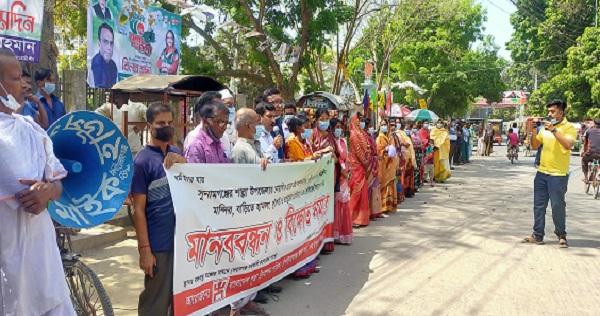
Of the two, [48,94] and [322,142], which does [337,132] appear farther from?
[48,94]

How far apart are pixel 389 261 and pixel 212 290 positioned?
10.0 ft

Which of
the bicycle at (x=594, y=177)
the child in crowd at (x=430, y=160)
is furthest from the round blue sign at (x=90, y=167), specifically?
the child in crowd at (x=430, y=160)

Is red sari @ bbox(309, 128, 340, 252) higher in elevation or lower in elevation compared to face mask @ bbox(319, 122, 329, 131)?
lower

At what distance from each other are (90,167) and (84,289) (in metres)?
0.90

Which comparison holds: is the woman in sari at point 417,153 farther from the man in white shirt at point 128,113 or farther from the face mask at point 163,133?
the face mask at point 163,133

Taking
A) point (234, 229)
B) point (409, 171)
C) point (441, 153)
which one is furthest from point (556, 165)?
point (441, 153)

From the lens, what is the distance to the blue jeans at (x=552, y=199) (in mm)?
7004

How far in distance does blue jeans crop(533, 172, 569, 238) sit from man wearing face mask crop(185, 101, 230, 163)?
5084 mm

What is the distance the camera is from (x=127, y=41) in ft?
30.7

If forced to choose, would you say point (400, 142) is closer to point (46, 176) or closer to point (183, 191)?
point (183, 191)

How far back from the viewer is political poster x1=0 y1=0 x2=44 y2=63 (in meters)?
6.01

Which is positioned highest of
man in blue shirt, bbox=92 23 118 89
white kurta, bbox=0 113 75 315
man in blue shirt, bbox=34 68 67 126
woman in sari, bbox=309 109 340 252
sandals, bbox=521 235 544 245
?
man in blue shirt, bbox=92 23 118 89

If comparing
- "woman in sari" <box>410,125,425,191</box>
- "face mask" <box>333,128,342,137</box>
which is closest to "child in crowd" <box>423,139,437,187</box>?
"woman in sari" <box>410,125,425,191</box>

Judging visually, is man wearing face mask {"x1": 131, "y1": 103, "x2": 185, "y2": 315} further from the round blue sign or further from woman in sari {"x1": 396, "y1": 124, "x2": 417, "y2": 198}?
woman in sari {"x1": 396, "y1": 124, "x2": 417, "y2": 198}
